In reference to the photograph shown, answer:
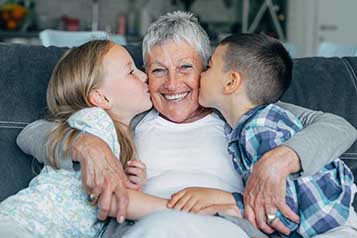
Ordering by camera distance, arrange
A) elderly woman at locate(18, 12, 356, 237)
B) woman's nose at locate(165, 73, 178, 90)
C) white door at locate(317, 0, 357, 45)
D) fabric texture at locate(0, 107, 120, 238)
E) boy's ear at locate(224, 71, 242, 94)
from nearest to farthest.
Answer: elderly woman at locate(18, 12, 356, 237)
fabric texture at locate(0, 107, 120, 238)
boy's ear at locate(224, 71, 242, 94)
woman's nose at locate(165, 73, 178, 90)
white door at locate(317, 0, 357, 45)

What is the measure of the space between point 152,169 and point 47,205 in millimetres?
328

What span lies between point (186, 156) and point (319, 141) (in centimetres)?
41

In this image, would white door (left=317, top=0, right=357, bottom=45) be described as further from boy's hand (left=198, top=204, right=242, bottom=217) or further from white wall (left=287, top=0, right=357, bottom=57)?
boy's hand (left=198, top=204, right=242, bottom=217)

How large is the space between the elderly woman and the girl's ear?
0.49 ft

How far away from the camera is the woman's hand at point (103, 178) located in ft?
5.26

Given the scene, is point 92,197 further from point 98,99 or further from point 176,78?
point 176,78

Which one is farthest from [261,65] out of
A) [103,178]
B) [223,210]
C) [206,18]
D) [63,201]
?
[206,18]

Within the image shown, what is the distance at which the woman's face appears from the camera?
1.91 metres

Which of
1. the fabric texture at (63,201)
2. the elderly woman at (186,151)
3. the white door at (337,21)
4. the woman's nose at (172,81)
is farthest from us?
the white door at (337,21)

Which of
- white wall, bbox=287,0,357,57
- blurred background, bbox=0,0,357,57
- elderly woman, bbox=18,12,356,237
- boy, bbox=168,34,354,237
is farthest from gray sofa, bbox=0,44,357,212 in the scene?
white wall, bbox=287,0,357,57

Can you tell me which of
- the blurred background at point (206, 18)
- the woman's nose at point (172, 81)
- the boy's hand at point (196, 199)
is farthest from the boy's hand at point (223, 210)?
the blurred background at point (206, 18)

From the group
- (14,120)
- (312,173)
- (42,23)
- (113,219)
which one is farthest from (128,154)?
(42,23)

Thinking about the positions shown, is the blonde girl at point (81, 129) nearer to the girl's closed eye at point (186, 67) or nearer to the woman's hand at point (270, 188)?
the girl's closed eye at point (186, 67)

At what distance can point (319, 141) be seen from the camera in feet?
5.26
